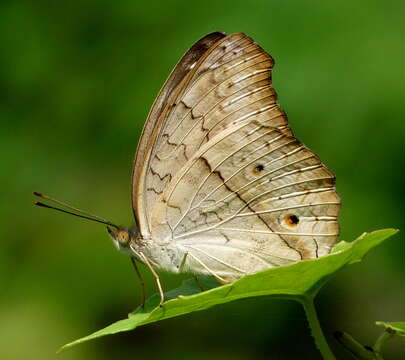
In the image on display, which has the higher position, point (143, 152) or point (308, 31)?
point (308, 31)

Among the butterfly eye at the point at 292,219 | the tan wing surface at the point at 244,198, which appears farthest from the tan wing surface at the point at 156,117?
the butterfly eye at the point at 292,219

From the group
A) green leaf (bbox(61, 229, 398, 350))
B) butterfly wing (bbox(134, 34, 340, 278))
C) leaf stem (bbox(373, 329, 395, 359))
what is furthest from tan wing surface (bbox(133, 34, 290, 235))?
leaf stem (bbox(373, 329, 395, 359))

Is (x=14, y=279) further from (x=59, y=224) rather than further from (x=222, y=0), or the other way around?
(x=222, y=0)

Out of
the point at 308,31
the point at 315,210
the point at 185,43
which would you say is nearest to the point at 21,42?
the point at 185,43

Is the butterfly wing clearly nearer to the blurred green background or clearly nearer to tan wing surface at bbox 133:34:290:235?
tan wing surface at bbox 133:34:290:235

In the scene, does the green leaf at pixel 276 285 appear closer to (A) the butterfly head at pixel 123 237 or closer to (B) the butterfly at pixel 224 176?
(B) the butterfly at pixel 224 176

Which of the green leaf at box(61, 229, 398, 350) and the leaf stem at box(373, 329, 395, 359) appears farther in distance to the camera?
the green leaf at box(61, 229, 398, 350)
